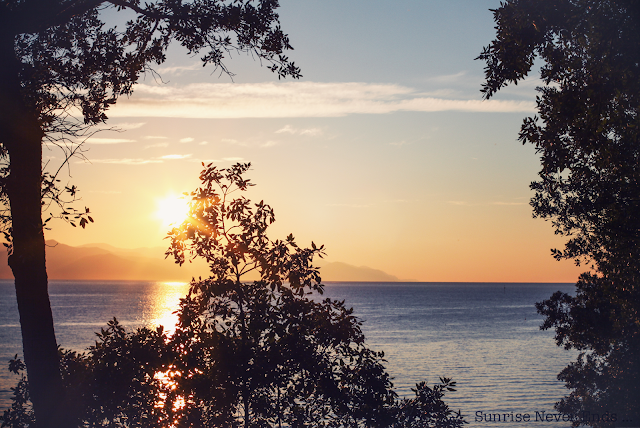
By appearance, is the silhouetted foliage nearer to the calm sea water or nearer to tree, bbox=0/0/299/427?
tree, bbox=0/0/299/427

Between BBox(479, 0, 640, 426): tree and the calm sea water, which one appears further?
the calm sea water

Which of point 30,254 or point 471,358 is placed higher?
point 30,254

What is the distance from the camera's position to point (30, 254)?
7352 mm

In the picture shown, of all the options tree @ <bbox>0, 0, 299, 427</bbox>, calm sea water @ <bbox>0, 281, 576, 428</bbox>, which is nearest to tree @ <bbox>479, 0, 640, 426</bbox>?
tree @ <bbox>0, 0, 299, 427</bbox>

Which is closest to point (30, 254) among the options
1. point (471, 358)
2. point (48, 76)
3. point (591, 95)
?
point (48, 76)

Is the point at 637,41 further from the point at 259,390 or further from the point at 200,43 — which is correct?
the point at 259,390

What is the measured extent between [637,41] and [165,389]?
9915mm

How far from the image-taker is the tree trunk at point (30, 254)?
24.3 feet

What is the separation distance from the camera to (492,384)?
41656mm

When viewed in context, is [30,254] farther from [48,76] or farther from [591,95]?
[591,95]

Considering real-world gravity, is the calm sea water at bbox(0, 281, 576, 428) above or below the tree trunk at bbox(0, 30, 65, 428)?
below

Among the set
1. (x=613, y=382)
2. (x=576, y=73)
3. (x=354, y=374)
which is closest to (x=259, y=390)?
(x=354, y=374)

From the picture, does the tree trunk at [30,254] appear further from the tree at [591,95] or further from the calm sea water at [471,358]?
the calm sea water at [471,358]

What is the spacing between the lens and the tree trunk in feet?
24.3
